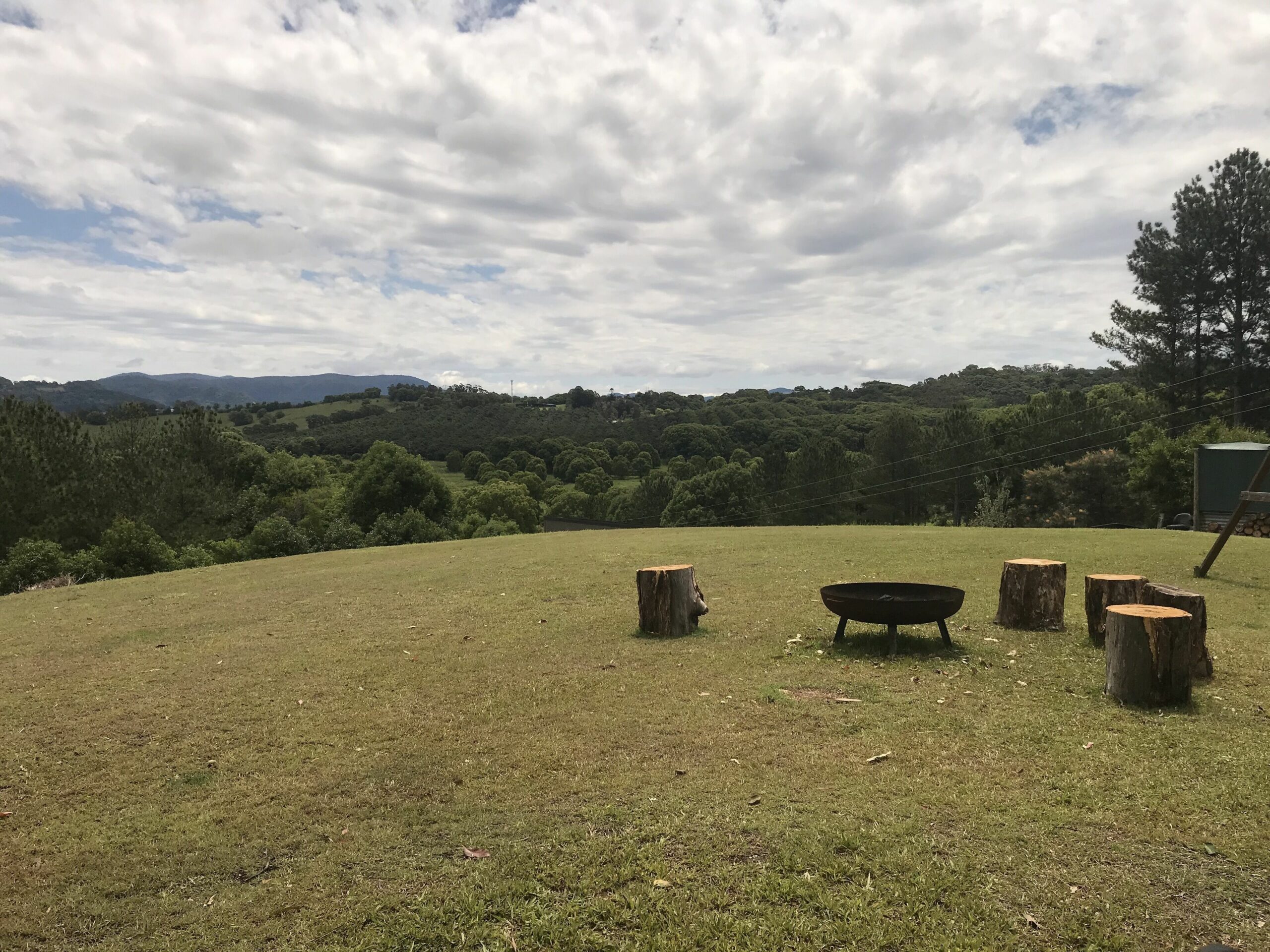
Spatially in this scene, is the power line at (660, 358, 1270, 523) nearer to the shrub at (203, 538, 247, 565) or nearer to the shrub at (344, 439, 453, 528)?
the shrub at (344, 439, 453, 528)

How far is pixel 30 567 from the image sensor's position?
91.3ft

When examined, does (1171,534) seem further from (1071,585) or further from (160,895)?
(160,895)

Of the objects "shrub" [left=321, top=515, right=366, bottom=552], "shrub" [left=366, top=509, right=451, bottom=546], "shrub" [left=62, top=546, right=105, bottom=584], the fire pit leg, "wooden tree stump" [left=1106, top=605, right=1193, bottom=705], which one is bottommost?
"shrub" [left=366, top=509, right=451, bottom=546]

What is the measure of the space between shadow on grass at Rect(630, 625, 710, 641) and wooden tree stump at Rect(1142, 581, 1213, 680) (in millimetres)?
5577

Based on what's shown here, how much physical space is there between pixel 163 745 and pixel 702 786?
5.13 m

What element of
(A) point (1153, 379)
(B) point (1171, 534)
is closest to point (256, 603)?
(B) point (1171, 534)

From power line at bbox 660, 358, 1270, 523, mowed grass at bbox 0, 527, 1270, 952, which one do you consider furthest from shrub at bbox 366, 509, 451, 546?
mowed grass at bbox 0, 527, 1270, 952

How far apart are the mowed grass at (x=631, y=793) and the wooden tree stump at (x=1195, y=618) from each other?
27 cm

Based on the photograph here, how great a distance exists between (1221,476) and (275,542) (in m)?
41.1

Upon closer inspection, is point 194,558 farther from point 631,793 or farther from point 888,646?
point 631,793

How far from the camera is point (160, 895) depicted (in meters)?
4.53

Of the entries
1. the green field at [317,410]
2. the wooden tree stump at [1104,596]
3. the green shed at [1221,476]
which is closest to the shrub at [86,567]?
the wooden tree stump at [1104,596]

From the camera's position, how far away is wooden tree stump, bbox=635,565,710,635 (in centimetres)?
1067

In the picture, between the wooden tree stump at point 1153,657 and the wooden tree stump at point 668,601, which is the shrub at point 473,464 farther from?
the wooden tree stump at point 1153,657
